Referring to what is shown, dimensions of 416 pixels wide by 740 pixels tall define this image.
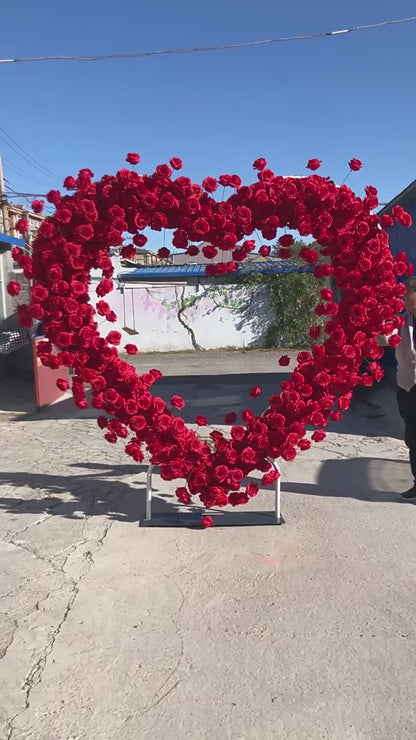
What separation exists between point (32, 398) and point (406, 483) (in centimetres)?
760

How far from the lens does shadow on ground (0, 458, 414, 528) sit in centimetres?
471

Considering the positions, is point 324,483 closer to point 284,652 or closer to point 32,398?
point 284,652

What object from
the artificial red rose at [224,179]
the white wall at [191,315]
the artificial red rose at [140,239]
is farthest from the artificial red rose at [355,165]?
the white wall at [191,315]

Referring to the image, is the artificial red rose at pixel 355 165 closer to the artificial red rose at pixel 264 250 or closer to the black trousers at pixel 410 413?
the artificial red rose at pixel 264 250

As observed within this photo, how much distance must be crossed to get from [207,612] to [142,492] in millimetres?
2194

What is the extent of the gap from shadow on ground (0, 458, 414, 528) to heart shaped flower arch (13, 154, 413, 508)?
0.38 metres

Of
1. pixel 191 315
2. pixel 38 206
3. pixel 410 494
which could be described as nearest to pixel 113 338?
pixel 38 206

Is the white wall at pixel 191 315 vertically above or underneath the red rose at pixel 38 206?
underneath

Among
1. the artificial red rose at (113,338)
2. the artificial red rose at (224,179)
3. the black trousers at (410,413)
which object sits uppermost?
the artificial red rose at (224,179)

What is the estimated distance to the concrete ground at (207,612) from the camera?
249 centimetres

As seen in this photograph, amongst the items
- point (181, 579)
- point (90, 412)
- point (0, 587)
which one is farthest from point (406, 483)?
point (90, 412)

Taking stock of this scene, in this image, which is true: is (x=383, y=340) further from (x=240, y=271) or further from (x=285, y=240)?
(x=240, y=271)

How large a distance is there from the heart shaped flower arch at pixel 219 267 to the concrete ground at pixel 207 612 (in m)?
0.63

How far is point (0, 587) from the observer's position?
3.62 m
